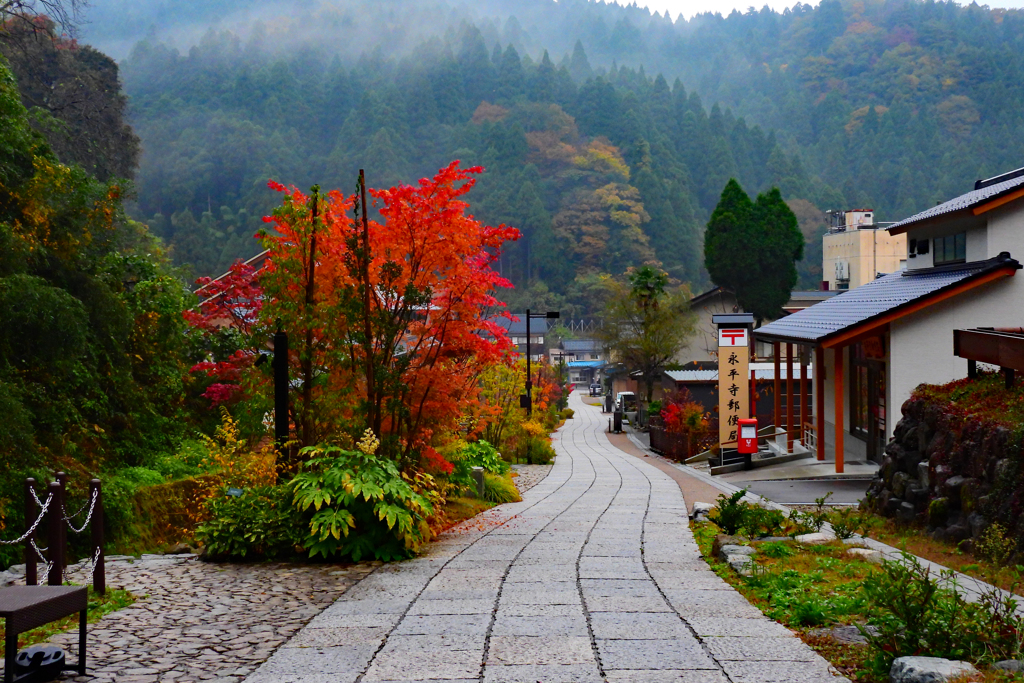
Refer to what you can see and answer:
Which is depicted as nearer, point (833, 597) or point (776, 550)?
point (833, 597)

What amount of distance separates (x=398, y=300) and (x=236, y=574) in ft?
11.5

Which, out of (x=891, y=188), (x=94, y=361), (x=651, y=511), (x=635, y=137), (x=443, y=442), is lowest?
(x=651, y=511)

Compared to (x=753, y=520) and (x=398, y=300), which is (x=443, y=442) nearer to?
(x=398, y=300)

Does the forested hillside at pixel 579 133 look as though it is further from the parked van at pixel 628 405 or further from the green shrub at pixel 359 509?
the green shrub at pixel 359 509

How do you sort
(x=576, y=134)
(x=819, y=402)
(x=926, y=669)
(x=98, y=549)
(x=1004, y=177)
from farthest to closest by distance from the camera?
(x=576, y=134) < (x=1004, y=177) < (x=819, y=402) < (x=98, y=549) < (x=926, y=669)

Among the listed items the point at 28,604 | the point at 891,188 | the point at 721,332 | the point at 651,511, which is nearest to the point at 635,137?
the point at 891,188

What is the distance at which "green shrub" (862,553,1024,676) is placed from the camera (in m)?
4.62

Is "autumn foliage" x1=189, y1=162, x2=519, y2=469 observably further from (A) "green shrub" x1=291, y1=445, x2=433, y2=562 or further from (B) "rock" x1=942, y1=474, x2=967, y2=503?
(B) "rock" x1=942, y1=474, x2=967, y2=503

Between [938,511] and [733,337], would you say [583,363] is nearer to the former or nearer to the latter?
[733,337]

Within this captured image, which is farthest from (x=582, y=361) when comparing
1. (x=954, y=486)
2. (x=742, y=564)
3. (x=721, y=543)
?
(x=742, y=564)

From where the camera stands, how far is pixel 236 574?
759 cm

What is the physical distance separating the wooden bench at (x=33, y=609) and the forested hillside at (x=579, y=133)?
6797cm

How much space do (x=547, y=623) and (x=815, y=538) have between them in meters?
4.05

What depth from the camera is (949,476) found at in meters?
10.1
